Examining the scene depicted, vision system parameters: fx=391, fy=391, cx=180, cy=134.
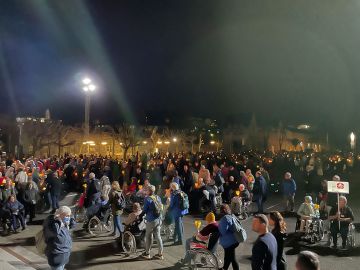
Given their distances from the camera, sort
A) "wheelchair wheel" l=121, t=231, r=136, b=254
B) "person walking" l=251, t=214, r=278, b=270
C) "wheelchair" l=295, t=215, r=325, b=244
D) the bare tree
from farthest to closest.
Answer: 1. the bare tree
2. "wheelchair" l=295, t=215, r=325, b=244
3. "wheelchair wheel" l=121, t=231, r=136, b=254
4. "person walking" l=251, t=214, r=278, b=270

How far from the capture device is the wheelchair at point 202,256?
8039 millimetres

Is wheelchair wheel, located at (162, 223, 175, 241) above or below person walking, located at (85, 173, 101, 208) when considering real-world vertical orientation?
below

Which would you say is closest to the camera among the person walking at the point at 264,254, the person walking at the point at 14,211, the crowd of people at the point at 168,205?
the person walking at the point at 264,254

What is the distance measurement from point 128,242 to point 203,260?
2391 millimetres

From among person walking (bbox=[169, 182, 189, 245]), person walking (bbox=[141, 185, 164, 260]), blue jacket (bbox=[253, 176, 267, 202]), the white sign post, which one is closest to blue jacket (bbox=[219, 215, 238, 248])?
person walking (bbox=[141, 185, 164, 260])

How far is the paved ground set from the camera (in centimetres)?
897

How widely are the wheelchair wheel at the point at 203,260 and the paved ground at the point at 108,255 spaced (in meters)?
0.55

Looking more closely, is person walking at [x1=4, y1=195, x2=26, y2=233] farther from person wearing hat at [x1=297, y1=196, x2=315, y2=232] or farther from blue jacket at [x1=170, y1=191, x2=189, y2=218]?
person wearing hat at [x1=297, y1=196, x2=315, y2=232]

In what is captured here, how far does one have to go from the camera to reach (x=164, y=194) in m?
14.2

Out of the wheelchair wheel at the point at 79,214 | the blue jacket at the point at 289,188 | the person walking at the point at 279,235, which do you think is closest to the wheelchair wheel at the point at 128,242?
the wheelchair wheel at the point at 79,214

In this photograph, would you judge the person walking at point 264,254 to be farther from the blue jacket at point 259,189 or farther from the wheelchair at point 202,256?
the blue jacket at point 259,189

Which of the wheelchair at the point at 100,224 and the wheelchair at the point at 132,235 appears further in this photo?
the wheelchair at the point at 100,224

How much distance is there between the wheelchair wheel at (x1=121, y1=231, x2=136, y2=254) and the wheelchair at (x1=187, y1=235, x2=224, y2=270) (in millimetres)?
1883

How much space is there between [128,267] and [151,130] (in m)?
46.6
